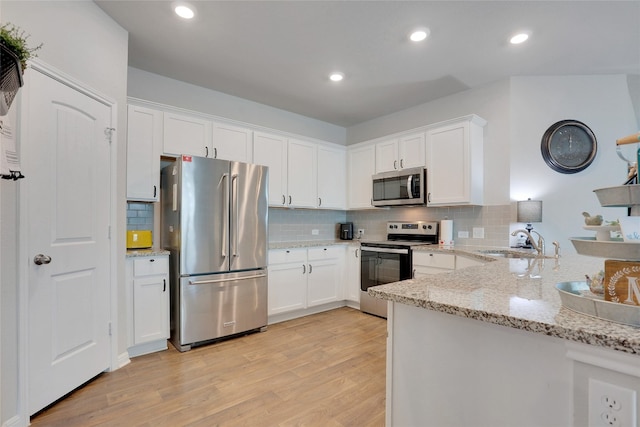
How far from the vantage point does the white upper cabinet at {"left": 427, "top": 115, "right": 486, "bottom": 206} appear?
3250mm

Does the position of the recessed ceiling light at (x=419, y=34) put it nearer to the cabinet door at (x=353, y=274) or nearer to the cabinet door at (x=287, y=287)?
the cabinet door at (x=353, y=274)

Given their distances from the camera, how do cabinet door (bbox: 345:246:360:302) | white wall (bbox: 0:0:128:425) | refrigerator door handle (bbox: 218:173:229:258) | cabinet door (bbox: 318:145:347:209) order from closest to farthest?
white wall (bbox: 0:0:128:425) < refrigerator door handle (bbox: 218:173:229:258) < cabinet door (bbox: 345:246:360:302) < cabinet door (bbox: 318:145:347:209)

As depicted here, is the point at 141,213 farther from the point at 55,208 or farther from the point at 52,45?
the point at 52,45

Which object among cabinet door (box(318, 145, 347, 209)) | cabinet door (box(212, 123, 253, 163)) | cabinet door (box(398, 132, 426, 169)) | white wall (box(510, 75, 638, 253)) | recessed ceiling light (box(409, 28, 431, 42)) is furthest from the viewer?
cabinet door (box(318, 145, 347, 209))

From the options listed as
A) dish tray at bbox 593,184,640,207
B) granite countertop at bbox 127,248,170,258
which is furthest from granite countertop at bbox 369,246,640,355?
granite countertop at bbox 127,248,170,258

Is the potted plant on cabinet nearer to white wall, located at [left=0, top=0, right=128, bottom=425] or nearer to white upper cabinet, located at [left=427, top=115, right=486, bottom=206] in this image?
A: white wall, located at [left=0, top=0, right=128, bottom=425]

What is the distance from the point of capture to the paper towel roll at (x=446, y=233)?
350 centimetres

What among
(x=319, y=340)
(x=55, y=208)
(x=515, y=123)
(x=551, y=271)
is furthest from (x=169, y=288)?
(x=515, y=123)

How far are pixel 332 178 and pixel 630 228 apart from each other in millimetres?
3758

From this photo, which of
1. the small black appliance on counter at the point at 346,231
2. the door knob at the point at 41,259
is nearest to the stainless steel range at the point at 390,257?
the small black appliance on counter at the point at 346,231

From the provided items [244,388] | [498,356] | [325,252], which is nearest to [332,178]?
[325,252]

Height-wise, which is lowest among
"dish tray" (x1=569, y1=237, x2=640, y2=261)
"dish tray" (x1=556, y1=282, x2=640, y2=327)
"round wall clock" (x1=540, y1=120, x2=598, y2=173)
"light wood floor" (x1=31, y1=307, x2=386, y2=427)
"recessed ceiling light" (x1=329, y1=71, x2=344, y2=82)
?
"light wood floor" (x1=31, y1=307, x2=386, y2=427)

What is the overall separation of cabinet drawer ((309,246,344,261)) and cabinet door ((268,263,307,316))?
0.59ft

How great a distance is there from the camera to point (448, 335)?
978 millimetres
